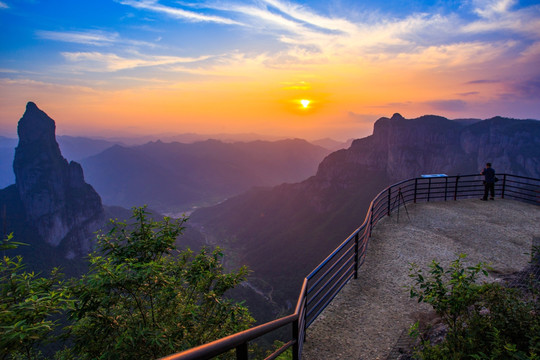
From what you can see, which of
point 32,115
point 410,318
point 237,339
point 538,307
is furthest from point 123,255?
point 32,115

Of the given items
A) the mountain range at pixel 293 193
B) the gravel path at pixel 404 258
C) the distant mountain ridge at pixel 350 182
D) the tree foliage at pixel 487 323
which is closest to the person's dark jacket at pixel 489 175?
the gravel path at pixel 404 258

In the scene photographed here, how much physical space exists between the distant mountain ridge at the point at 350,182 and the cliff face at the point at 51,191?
62.2 meters

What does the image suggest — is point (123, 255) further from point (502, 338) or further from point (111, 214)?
point (111, 214)

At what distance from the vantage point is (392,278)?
24.4 feet

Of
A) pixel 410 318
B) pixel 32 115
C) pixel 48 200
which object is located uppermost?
pixel 32 115

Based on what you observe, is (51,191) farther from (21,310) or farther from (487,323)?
(487,323)

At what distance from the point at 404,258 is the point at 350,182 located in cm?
15030

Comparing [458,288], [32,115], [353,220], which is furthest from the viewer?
[32,115]

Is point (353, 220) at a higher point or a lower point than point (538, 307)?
lower

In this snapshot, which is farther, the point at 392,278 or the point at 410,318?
the point at 392,278

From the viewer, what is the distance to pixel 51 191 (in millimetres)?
133625

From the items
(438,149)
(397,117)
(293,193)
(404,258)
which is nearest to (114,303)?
(404,258)

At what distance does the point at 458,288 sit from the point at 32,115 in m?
187

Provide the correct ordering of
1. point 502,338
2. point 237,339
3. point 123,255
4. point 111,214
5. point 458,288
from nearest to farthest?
1. point 237,339
2. point 502,338
3. point 458,288
4. point 123,255
5. point 111,214
